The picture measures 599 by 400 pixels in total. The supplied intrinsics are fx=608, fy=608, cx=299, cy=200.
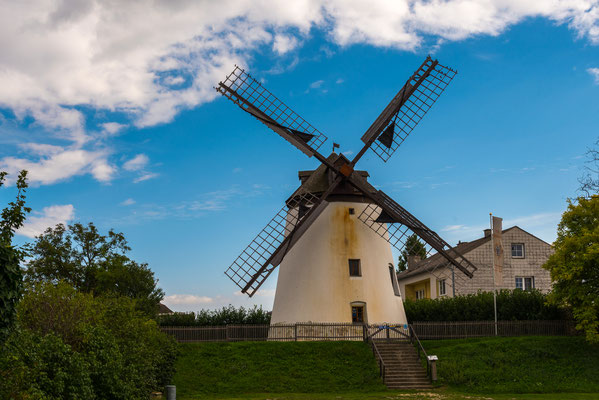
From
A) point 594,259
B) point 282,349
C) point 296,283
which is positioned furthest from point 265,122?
point 594,259

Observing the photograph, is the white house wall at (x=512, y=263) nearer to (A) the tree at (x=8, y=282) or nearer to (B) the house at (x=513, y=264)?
(B) the house at (x=513, y=264)

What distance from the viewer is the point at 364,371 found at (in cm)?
3106

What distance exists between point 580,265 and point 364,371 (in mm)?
12749

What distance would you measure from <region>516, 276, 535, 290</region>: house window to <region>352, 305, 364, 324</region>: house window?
2105cm

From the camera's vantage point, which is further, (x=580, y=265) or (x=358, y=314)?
(x=358, y=314)

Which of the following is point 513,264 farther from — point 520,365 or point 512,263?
point 520,365

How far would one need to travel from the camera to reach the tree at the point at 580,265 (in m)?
32.0

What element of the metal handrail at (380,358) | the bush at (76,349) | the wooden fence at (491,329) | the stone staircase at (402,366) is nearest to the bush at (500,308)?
the wooden fence at (491,329)

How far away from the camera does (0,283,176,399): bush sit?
14508 mm

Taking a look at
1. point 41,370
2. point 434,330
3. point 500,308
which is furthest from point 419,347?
point 41,370

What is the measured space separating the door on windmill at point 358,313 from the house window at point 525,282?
21051mm

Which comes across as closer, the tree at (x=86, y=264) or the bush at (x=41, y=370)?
the bush at (x=41, y=370)

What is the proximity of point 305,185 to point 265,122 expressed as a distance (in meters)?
4.43

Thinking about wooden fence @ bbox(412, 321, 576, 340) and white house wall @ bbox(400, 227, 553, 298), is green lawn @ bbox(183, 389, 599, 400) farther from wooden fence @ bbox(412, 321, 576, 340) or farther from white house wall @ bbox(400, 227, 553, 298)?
white house wall @ bbox(400, 227, 553, 298)
